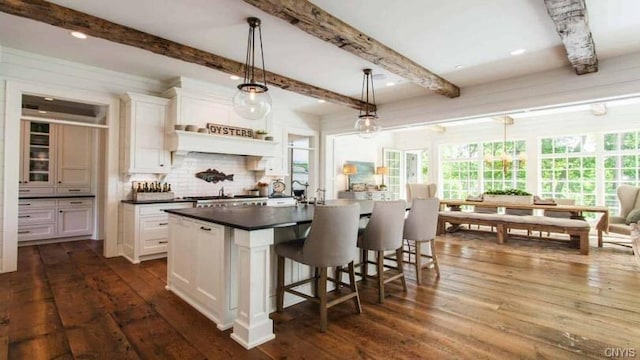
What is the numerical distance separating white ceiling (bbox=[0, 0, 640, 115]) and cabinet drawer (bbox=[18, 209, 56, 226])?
283 cm

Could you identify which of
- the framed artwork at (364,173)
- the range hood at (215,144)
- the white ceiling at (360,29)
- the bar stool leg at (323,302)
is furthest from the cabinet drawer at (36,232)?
the framed artwork at (364,173)

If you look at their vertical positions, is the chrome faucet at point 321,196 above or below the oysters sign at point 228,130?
below

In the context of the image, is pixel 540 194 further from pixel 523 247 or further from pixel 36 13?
pixel 36 13

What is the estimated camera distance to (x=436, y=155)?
9227mm

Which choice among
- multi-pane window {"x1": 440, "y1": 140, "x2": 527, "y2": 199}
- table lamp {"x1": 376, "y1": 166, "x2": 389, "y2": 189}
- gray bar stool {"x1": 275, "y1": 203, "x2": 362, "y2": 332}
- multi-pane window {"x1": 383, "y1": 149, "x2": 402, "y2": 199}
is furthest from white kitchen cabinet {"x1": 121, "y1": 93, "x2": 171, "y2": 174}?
multi-pane window {"x1": 440, "y1": 140, "x2": 527, "y2": 199}

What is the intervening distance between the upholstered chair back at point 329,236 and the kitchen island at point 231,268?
0.20m

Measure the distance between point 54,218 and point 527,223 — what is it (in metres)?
8.25

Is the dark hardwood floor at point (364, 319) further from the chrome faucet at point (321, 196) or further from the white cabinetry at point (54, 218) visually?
the white cabinetry at point (54, 218)

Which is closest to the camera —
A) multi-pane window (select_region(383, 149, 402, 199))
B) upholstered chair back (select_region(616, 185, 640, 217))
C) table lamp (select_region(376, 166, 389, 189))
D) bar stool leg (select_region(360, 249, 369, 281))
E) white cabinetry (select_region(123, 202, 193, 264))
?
bar stool leg (select_region(360, 249, 369, 281))

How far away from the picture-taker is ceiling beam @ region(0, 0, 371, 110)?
260 centimetres

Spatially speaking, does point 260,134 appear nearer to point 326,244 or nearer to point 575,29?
point 326,244

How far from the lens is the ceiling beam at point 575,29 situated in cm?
237

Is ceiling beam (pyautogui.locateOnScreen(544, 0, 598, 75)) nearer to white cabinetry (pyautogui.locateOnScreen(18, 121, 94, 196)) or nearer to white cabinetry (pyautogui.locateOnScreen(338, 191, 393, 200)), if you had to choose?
white cabinetry (pyautogui.locateOnScreen(338, 191, 393, 200))

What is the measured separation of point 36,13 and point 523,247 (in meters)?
7.03
